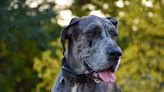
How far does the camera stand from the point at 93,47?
7273 millimetres

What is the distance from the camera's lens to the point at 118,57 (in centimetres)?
705

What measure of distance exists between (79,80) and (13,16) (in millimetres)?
16807

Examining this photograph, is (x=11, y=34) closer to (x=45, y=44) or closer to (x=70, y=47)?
(x=45, y=44)

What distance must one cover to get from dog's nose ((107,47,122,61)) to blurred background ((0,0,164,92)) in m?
5.06

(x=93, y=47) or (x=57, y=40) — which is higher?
(x=93, y=47)

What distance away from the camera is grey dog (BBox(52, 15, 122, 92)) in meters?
7.14

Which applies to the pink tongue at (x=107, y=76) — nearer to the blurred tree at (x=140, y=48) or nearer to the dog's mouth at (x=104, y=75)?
the dog's mouth at (x=104, y=75)

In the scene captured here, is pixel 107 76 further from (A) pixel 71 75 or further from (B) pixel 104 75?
(A) pixel 71 75

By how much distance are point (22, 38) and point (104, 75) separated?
1814cm

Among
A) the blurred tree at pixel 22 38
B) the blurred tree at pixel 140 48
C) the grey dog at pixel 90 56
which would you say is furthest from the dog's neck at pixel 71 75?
the blurred tree at pixel 22 38

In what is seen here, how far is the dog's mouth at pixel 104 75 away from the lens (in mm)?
7141

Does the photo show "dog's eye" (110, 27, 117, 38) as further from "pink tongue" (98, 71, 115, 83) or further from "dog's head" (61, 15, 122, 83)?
"pink tongue" (98, 71, 115, 83)

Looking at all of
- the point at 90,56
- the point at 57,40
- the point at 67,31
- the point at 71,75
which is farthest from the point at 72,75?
the point at 57,40

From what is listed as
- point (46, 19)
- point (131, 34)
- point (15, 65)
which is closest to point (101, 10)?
point (131, 34)
